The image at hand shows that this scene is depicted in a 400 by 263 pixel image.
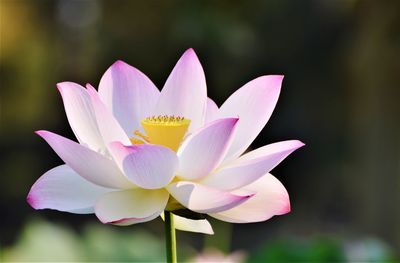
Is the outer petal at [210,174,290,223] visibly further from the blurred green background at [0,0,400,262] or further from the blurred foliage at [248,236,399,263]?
the blurred green background at [0,0,400,262]

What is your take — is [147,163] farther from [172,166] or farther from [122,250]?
[122,250]

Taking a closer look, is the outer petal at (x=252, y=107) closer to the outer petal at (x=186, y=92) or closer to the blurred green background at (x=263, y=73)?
the outer petal at (x=186, y=92)

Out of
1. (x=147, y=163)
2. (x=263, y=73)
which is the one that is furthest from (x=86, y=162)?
(x=263, y=73)

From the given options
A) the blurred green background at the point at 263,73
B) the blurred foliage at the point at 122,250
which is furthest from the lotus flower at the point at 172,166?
the blurred green background at the point at 263,73

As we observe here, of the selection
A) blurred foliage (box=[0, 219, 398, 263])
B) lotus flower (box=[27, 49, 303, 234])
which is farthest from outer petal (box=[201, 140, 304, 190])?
blurred foliage (box=[0, 219, 398, 263])

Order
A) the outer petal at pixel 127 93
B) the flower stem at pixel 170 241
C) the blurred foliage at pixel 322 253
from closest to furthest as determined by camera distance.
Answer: the flower stem at pixel 170 241, the outer petal at pixel 127 93, the blurred foliage at pixel 322 253
